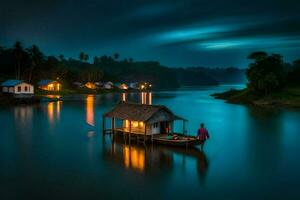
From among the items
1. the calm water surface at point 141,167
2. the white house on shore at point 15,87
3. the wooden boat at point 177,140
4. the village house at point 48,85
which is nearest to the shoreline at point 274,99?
the calm water surface at point 141,167

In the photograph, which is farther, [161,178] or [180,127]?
[180,127]

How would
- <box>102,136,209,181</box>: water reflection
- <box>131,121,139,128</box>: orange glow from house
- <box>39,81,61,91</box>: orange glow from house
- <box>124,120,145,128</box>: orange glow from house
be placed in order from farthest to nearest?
<box>39,81,61,91</box>: orange glow from house < <box>131,121,139,128</box>: orange glow from house < <box>124,120,145,128</box>: orange glow from house < <box>102,136,209,181</box>: water reflection

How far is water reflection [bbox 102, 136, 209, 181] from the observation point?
24.4 metres

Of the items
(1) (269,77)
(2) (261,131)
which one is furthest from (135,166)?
(1) (269,77)

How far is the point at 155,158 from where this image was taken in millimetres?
26938

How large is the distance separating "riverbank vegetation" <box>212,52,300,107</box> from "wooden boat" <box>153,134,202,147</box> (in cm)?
5785

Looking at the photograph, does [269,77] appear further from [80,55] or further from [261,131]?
[80,55]

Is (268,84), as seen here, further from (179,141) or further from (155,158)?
(155,158)

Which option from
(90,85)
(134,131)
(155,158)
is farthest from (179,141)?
(90,85)

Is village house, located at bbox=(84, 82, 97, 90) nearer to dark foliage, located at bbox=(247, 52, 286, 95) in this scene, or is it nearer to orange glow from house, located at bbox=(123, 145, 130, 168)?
dark foliage, located at bbox=(247, 52, 286, 95)

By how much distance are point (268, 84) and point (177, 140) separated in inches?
2472

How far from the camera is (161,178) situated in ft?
72.1

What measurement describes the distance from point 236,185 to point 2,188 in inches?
596

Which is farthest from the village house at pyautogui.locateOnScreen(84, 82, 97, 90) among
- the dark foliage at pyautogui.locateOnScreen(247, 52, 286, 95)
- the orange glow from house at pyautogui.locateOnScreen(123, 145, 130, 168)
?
the orange glow from house at pyautogui.locateOnScreen(123, 145, 130, 168)
